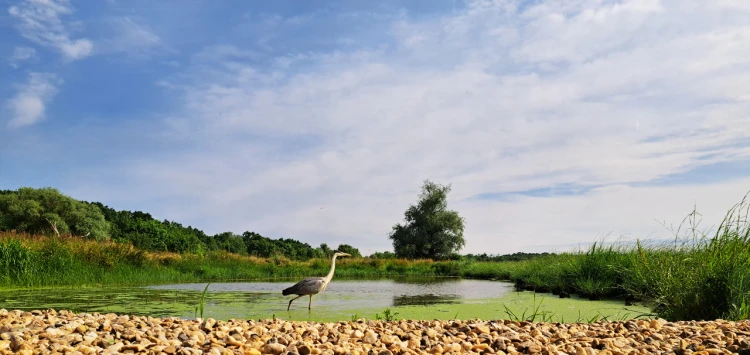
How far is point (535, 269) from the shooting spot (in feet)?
60.0

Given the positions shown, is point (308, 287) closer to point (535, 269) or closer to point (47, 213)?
point (535, 269)

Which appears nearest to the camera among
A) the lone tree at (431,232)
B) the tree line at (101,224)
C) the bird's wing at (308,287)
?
the bird's wing at (308,287)

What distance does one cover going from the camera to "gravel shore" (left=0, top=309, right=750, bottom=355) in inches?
153

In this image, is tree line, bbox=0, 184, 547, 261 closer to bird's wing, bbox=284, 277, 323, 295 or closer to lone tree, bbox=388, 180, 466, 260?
lone tree, bbox=388, 180, 466, 260

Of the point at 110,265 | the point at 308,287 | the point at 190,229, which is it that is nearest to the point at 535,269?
the point at 308,287

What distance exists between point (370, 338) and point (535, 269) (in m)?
15.3

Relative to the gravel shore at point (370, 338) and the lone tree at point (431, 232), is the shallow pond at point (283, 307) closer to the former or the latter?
the gravel shore at point (370, 338)

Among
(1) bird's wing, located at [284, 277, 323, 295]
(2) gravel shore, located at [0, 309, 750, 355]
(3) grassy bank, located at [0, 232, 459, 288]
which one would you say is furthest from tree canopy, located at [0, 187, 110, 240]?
(2) gravel shore, located at [0, 309, 750, 355]

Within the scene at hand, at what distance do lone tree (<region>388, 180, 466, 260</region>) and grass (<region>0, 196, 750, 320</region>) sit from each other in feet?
47.8

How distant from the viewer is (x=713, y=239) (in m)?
7.19

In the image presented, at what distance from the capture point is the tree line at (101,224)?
36.8m

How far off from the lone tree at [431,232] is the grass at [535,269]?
47.8 ft

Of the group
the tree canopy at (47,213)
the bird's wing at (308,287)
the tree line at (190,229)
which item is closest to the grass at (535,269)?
the bird's wing at (308,287)

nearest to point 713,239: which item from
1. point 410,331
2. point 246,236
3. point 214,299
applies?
point 410,331
